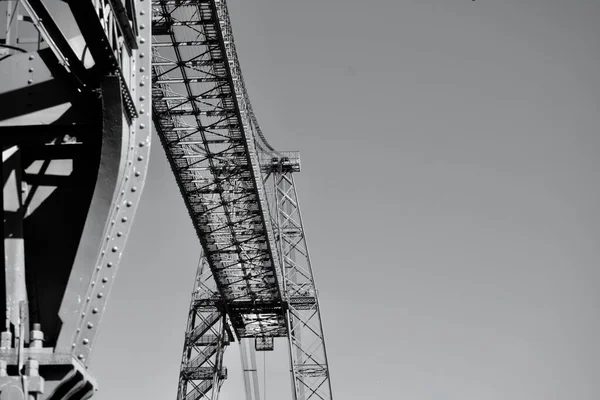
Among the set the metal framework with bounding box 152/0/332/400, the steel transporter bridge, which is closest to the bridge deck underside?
the metal framework with bounding box 152/0/332/400

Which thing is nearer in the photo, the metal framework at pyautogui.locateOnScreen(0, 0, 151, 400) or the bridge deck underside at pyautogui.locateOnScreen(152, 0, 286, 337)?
the metal framework at pyautogui.locateOnScreen(0, 0, 151, 400)

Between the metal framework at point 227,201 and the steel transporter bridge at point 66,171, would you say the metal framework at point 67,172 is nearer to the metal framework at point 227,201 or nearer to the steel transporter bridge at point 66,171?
the steel transporter bridge at point 66,171

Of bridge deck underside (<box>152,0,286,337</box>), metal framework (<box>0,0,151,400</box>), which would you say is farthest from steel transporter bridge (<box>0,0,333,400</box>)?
bridge deck underside (<box>152,0,286,337</box>)

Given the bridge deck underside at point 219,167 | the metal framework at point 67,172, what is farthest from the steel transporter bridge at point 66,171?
the bridge deck underside at point 219,167

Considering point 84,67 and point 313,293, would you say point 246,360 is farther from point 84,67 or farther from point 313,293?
point 84,67

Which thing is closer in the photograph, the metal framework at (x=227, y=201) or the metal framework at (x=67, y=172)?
the metal framework at (x=67, y=172)

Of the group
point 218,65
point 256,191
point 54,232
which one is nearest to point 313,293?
point 256,191

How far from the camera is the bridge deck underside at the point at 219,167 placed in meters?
22.6

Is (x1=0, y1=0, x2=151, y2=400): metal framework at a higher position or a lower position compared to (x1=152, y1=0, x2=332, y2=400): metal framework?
lower

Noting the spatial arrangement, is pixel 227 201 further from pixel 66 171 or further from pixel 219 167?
pixel 66 171

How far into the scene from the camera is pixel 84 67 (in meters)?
6.43

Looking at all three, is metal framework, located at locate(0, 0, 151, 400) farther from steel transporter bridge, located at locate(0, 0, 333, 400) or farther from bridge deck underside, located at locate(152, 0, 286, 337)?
bridge deck underside, located at locate(152, 0, 286, 337)

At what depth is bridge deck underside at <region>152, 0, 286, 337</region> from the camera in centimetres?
2262

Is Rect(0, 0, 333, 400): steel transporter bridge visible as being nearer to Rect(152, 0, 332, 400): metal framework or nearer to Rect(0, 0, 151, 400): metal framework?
Rect(0, 0, 151, 400): metal framework
